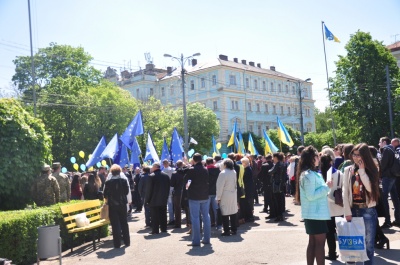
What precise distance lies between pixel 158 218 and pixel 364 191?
7.42 meters

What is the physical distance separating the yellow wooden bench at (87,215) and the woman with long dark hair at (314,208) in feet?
20.2

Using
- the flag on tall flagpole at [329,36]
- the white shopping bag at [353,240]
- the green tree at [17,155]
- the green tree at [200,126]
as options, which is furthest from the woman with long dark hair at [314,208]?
the green tree at [200,126]

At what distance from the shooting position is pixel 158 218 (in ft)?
42.2

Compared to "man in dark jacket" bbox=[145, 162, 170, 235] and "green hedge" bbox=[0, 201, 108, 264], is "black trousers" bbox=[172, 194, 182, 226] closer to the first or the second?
"man in dark jacket" bbox=[145, 162, 170, 235]

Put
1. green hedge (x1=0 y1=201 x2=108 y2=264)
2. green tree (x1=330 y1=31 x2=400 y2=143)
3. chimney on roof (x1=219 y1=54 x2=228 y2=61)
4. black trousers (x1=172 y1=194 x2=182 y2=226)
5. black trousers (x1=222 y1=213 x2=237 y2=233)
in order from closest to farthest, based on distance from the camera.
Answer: green hedge (x1=0 y1=201 x2=108 y2=264), black trousers (x1=222 y1=213 x2=237 y2=233), black trousers (x1=172 y1=194 x2=182 y2=226), green tree (x1=330 y1=31 x2=400 y2=143), chimney on roof (x1=219 y1=54 x2=228 y2=61)

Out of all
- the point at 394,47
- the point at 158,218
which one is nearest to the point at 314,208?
the point at 158,218

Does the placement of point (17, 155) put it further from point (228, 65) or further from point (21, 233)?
point (228, 65)

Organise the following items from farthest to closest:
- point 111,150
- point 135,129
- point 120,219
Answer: point 111,150 < point 135,129 < point 120,219

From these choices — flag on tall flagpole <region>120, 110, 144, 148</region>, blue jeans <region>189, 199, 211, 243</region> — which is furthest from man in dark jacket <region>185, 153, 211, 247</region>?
flag on tall flagpole <region>120, 110, 144, 148</region>

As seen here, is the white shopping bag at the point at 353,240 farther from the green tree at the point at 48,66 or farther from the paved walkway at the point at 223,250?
the green tree at the point at 48,66

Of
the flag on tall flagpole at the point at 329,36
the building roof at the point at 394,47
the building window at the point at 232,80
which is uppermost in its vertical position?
the building roof at the point at 394,47

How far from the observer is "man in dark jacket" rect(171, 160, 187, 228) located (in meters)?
13.5

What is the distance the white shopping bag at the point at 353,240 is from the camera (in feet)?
20.4

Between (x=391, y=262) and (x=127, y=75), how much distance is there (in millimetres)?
82038
